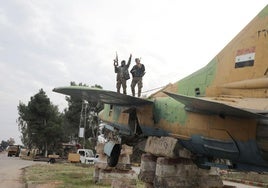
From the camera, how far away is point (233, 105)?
22.2 feet

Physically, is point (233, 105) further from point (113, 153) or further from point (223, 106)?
point (113, 153)

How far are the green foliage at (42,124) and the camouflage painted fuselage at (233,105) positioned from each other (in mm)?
49661

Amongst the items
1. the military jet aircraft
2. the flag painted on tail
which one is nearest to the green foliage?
the military jet aircraft

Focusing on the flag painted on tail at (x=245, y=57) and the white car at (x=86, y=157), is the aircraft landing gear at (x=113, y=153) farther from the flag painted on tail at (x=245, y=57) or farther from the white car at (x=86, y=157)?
the white car at (x=86, y=157)

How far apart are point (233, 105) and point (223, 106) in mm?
882

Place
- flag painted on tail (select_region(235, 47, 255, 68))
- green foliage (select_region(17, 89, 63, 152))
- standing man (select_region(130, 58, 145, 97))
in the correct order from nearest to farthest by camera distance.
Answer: flag painted on tail (select_region(235, 47, 255, 68)), standing man (select_region(130, 58, 145, 97)), green foliage (select_region(17, 89, 63, 152))

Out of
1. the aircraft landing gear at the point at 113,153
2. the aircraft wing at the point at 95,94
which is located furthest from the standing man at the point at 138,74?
the aircraft wing at the point at 95,94

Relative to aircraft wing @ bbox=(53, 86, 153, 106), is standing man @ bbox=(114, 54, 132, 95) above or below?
above

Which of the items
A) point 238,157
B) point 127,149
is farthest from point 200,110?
point 127,149

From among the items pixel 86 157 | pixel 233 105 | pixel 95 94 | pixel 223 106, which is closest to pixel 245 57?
pixel 233 105

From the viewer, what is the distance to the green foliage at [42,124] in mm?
56188

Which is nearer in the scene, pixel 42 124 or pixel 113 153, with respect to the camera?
pixel 113 153

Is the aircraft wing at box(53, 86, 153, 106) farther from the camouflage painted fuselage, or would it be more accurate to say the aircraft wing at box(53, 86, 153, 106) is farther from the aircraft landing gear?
the aircraft landing gear

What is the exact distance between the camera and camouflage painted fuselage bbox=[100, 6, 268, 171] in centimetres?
667
